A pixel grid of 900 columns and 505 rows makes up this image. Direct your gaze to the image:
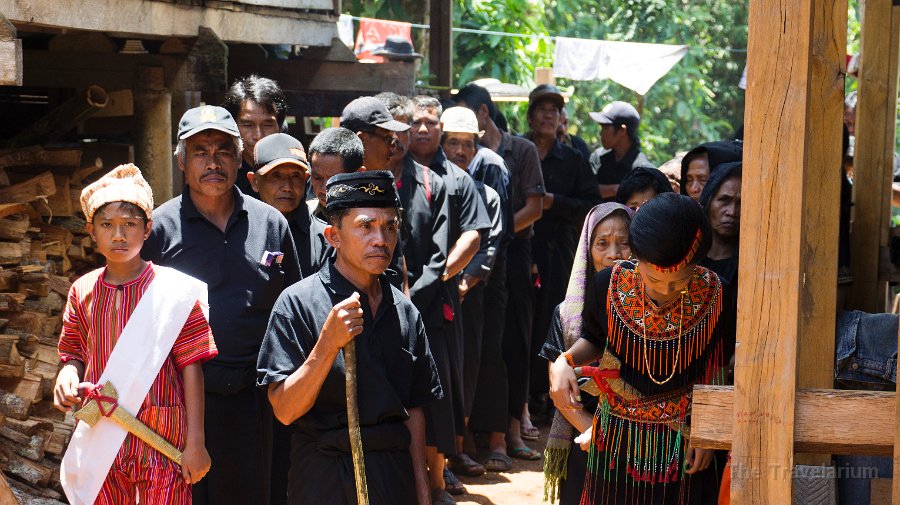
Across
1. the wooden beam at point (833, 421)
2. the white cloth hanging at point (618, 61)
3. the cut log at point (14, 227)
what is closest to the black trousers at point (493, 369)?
the cut log at point (14, 227)

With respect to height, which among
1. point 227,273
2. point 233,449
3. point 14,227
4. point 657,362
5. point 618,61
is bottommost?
point 233,449

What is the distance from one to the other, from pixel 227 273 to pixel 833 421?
109 inches

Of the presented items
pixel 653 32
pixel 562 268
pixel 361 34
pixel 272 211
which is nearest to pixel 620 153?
pixel 562 268

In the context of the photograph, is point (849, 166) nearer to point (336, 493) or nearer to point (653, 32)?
point (336, 493)

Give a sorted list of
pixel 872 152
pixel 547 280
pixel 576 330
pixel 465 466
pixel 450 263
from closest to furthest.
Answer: pixel 576 330
pixel 872 152
pixel 450 263
pixel 465 466
pixel 547 280

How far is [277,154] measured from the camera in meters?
5.54

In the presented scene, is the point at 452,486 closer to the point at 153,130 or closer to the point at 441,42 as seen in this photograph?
the point at 153,130

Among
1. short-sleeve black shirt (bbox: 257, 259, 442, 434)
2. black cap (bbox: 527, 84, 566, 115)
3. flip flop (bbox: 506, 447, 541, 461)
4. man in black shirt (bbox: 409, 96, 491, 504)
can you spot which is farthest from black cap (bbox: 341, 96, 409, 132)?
black cap (bbox: 527, 84, 566, 115)

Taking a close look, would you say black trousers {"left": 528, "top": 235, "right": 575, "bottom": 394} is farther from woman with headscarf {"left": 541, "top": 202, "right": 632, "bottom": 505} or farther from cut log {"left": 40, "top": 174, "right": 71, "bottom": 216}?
woman with headscarf {"left": 541, "top": 202, "right": 632, "bottom": 505}

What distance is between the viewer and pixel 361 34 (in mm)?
16672

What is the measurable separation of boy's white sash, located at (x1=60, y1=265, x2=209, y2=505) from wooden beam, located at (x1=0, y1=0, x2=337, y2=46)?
163cm

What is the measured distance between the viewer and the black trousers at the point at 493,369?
26.9 feet

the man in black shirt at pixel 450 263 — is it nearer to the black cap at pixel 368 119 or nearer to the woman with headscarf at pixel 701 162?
the black cap at pixel 368 119

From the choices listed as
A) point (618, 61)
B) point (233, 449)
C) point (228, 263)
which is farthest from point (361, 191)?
point (618, 61)
